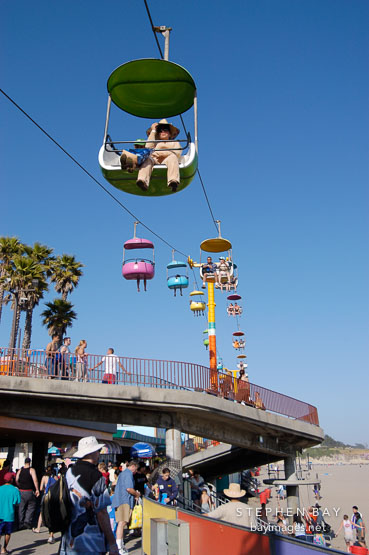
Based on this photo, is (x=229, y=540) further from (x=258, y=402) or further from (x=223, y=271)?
(x=223, y=271)

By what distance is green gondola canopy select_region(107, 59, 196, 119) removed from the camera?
9117 millimetres

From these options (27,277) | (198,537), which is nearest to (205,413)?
(198,537)

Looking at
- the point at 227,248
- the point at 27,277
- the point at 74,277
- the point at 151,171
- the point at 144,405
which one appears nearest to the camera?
the point at 151,171

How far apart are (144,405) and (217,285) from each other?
1092 cm

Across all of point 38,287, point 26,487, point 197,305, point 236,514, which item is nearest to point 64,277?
point 38,287

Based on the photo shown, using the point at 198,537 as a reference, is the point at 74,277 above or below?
above

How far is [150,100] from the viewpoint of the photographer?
33.5 ft

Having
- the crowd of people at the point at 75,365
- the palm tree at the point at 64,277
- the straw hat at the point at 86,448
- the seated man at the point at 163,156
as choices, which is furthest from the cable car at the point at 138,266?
the palm tree at the point at 64,277

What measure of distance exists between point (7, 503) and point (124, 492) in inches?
83.1

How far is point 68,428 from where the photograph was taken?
2473cm

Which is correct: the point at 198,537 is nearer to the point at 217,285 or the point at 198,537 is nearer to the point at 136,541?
the point at 136,541

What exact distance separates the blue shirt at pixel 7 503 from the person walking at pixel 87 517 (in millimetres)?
5413

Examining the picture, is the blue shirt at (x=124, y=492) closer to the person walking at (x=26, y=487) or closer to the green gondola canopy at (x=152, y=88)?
the person walking at (x=26, y=487)

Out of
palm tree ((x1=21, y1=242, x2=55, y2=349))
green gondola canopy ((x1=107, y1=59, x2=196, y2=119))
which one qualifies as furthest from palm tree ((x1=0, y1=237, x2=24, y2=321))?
green gondola canopy ((x1=107, y1=59, x2=196, y2=119))
